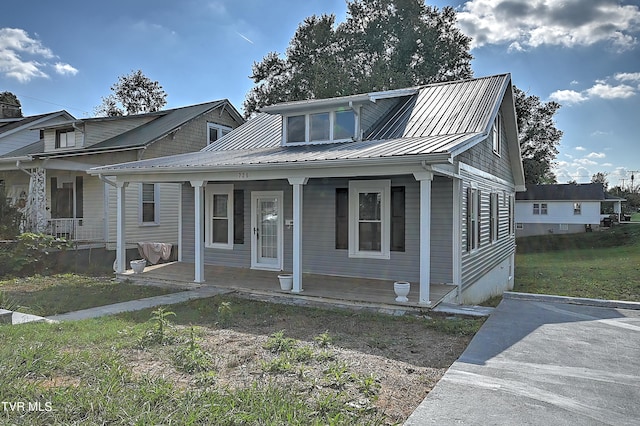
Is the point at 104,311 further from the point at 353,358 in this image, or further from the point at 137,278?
the point at 353,358

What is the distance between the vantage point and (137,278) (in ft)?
34.6

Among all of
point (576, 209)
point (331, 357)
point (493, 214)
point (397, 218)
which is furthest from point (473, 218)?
point (576, 209)

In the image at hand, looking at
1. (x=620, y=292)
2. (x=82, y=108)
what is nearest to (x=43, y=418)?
(x=620, y=292)

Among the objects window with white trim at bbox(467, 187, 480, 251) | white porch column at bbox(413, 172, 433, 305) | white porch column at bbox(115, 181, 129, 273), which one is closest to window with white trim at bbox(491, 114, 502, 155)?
window with white trim at bbox(467, 187, 480, 251)

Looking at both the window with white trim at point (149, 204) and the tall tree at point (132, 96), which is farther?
the tall tree at point (132, 96)

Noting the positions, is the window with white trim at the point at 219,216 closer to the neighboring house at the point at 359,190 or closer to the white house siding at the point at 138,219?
the neighboring house at the point at 359,190

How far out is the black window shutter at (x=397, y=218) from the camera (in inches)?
380

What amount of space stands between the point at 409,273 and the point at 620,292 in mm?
8066

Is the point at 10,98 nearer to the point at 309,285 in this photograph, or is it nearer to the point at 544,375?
the point at 309,285

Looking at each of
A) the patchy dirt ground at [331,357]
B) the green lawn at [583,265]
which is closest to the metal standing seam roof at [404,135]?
the patchy dirt ground at [331,357]

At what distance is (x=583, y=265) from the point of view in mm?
20109

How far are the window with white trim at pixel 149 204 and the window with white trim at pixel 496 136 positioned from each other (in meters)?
10.9

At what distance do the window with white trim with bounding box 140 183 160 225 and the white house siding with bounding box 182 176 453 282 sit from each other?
3460 millimetres

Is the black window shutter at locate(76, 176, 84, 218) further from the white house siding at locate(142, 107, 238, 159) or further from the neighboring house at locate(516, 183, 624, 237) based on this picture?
the neighboring house at locate(516, 183, 624, 237)
